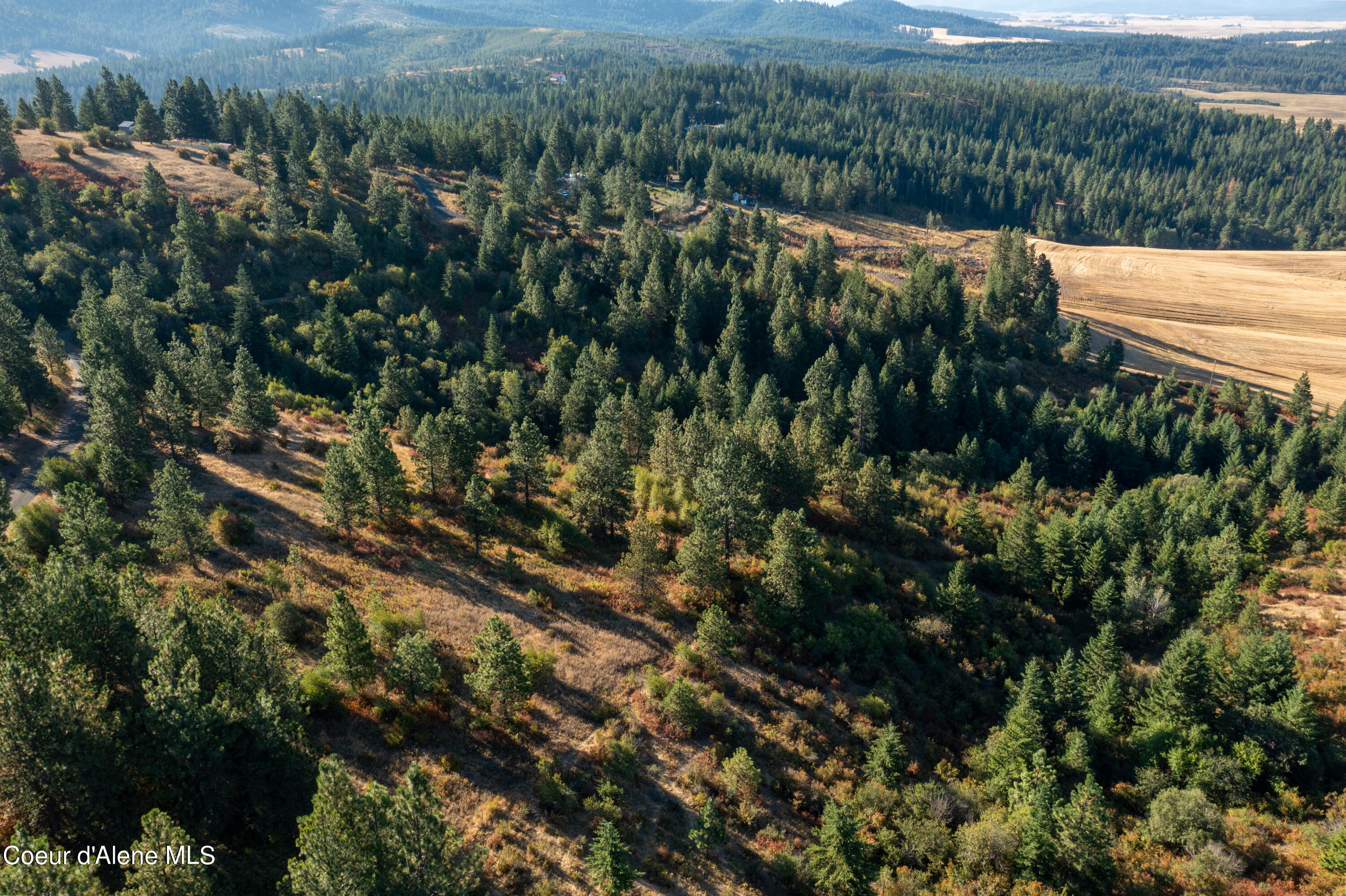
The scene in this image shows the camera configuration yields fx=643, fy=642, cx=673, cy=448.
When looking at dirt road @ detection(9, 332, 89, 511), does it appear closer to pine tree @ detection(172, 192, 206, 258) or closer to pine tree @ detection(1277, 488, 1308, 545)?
pine tree @ detection(172, 192, 206, 258)

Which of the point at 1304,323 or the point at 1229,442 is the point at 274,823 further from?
the point at 1304,323

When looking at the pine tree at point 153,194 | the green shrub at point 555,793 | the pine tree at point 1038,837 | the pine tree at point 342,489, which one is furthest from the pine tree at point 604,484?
the pine tree at point 153,194

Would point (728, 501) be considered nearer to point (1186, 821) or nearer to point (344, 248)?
point (1186, 821)

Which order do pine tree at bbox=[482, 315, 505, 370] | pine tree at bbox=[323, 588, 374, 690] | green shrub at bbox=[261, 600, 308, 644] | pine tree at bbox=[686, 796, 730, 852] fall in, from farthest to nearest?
pine tree at bbox=[482, 315, 505, 370], green shrub at bbox=[261, 600, 308, 644], pine tree at bbox=[323, 588, 374, 690], pine tree at bbox=[686, 796, 730, 852]

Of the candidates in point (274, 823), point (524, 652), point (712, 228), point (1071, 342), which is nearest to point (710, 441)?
point (524, 652)

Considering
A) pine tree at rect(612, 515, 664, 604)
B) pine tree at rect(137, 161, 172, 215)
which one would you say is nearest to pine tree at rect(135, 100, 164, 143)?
pine tree at rect(137, 161, 172, 215)

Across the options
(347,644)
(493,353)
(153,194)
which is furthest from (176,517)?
(153,194)

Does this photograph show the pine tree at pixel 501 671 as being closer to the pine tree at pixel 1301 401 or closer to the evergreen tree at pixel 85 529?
the evergreen tree at pixel 85 529
